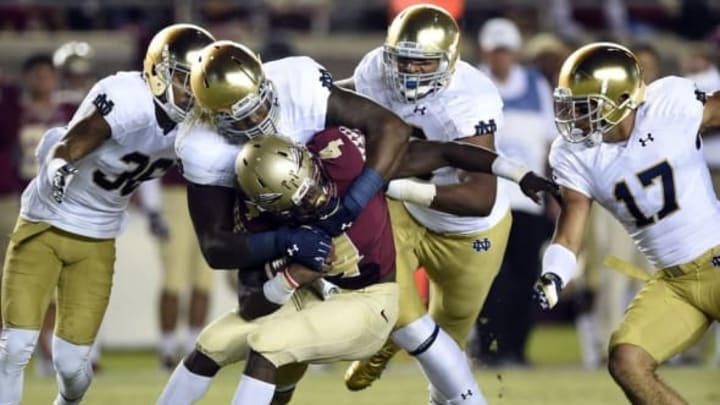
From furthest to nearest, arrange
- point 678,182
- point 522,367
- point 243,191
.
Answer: point 522,367
point 678,182
point 243,191

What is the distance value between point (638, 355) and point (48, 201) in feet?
7.83

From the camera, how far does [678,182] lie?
6234 millimetres

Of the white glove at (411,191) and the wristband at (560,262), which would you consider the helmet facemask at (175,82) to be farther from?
the wristband at (560,262)

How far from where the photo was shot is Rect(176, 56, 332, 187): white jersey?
5.92 m

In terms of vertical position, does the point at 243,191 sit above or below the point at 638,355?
above

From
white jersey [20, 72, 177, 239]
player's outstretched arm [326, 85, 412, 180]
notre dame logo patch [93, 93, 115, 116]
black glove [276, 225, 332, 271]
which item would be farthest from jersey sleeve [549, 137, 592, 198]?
notre dame logo patch [93, 93, 115, 116]

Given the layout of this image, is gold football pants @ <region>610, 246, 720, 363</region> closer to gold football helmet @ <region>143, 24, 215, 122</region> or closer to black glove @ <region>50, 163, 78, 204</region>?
gold football helmet @ <region>143, 24, 215, 122</region>

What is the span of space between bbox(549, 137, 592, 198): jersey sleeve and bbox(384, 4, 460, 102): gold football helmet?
2.05 ft

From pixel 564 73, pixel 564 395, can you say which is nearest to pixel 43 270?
pixel 564 73

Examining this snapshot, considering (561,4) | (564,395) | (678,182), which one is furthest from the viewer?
(561,4)

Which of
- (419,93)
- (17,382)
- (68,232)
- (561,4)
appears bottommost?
(561,4)

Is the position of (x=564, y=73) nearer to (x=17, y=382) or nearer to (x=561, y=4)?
(x=17, y=382)

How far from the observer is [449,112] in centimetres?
673

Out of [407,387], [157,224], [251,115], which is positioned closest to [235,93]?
[251,115]
